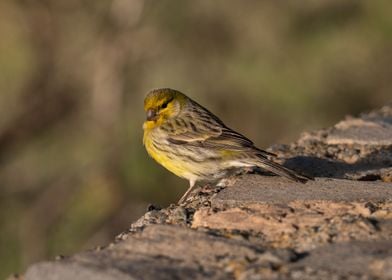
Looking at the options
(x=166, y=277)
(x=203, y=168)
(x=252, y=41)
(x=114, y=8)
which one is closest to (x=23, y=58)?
(x=114, y=8)

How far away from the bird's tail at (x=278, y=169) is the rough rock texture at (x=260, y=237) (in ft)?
0.22

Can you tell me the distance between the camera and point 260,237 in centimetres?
354

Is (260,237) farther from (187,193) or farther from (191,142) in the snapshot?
(191,142)

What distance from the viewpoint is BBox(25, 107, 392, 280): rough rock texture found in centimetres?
307

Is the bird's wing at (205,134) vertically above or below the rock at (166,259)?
above

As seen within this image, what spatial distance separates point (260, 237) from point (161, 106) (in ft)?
10.5

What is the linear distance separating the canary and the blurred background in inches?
207

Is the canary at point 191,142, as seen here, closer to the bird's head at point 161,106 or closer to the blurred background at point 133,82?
the bird's head at point 161,106

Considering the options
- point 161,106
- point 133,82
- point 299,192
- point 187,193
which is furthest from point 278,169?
point 133,82

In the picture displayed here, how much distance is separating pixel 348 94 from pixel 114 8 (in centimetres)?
365

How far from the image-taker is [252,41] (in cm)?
1388

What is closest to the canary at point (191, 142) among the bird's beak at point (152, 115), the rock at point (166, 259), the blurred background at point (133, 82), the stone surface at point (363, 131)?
the bird's beak at point (152, 115)

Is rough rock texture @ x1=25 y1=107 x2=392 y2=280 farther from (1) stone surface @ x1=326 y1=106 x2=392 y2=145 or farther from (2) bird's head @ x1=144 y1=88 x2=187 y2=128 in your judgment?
(2) bird's head @ x1=144 y1=88 x2=187 y2=128

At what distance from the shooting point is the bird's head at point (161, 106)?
6.64 metres
